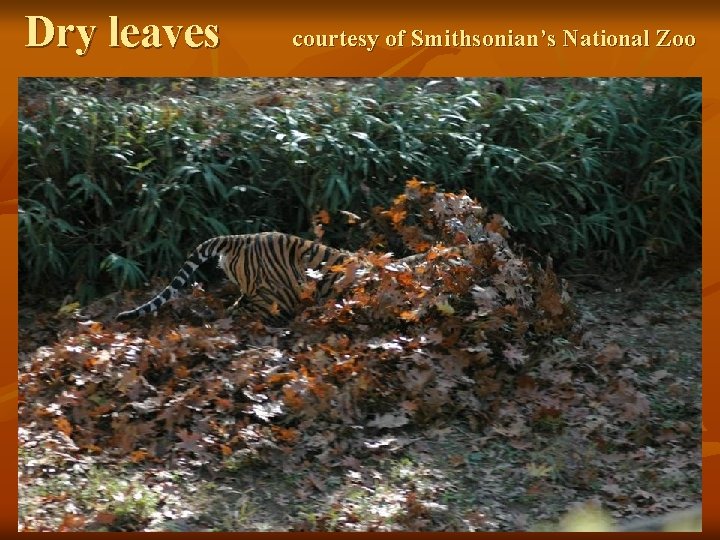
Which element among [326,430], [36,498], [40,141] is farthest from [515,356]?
[40,141]

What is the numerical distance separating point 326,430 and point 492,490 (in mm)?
1157

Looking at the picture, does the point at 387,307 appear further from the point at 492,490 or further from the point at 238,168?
the point at 238,168

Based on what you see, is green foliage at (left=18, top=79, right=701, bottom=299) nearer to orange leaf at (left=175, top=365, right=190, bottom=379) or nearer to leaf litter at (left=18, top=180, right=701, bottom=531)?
leaf litter at (left=18, top=180, right=701, bottom=531)

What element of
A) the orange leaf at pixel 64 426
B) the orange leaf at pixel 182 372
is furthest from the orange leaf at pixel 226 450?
the orange leaf at pixel 64 426

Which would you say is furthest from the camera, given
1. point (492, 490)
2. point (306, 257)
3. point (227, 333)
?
point (306, 257)

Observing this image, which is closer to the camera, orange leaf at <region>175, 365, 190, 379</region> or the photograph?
the photograph

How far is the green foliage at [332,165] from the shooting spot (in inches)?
364

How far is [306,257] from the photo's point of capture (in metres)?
8.76

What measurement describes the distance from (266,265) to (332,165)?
1.19 metres

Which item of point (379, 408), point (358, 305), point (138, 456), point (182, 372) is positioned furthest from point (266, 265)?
point (138, 456)

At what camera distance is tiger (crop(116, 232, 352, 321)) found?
8695 mm

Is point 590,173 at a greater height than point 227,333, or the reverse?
point 590,173

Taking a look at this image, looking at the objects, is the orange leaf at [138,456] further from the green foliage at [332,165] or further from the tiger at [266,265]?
the green foliage at [332,165]

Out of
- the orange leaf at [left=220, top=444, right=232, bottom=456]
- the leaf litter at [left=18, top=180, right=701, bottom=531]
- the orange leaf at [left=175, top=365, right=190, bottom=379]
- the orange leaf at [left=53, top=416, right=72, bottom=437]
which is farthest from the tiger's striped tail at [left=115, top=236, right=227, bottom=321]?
the orange leaf at [left=220, top=444, right=232, bottom=456]
